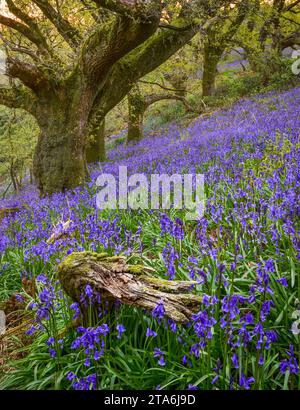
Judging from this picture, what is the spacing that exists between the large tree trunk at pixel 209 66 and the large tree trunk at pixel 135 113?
572 cm

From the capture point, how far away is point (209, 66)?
22.0m

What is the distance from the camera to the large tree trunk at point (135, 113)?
16.2 metres

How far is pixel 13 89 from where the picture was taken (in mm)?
10445

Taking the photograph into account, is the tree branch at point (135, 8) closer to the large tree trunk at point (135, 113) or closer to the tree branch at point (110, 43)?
the tree branch at point (110, 43)

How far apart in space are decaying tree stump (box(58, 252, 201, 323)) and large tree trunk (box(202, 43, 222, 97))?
19722mm

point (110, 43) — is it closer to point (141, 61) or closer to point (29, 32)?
point (141, 61)

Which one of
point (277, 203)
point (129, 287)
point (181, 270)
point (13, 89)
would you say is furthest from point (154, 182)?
point (13, 89)

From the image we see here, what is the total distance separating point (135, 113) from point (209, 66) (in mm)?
6625

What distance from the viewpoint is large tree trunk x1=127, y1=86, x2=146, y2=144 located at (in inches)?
638

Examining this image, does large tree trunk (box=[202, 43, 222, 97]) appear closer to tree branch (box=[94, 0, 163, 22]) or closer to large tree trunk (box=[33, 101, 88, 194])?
large tree trunk (box=[33, 101, 88, 194])

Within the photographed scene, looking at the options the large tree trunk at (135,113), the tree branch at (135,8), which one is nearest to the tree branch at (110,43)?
the tree branch at (135,8)

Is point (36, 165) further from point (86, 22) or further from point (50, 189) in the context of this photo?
point (86, 22)

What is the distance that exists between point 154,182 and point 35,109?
15.5 ft

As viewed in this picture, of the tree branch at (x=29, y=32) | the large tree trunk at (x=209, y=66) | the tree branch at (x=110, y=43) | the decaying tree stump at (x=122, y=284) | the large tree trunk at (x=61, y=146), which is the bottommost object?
the decaying tree stump at (x=122, y=284)
